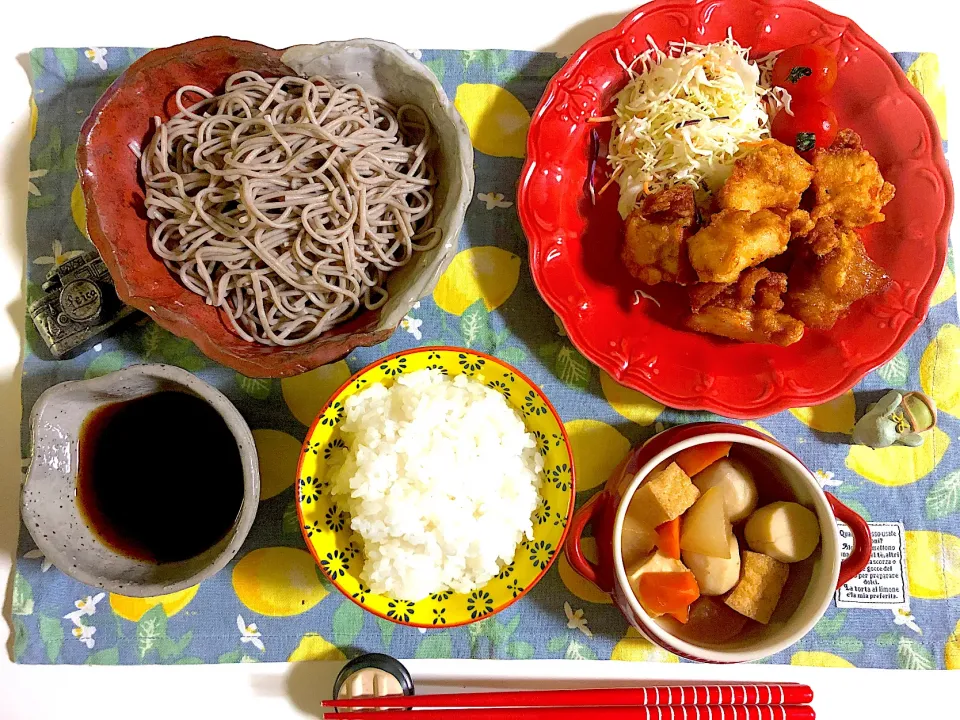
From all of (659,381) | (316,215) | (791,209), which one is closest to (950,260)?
(791,209)

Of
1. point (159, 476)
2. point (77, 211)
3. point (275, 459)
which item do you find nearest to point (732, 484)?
point (275, 459)

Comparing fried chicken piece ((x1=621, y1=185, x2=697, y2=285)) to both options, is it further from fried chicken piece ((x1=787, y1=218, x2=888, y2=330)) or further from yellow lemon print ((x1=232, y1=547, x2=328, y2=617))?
yellow lemon print ((x1=232, y1=547, x2=328, y2=617))

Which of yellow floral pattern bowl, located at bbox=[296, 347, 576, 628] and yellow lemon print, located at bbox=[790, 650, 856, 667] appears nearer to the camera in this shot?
yellow floral pattern bowl, located at bbox=[296, 347, 576, 628]

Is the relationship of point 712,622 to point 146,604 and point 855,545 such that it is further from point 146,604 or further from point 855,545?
point 146,604

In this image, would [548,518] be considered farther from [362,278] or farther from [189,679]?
[189,679]

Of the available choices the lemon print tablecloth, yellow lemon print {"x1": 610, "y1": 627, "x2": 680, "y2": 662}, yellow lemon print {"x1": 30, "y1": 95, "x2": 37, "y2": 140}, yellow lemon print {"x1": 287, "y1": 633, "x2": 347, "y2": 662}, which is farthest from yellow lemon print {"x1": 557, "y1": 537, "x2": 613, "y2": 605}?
yellow lemon print {"x1": 30, "y1": 95, "x2": 37, "y2": 140}

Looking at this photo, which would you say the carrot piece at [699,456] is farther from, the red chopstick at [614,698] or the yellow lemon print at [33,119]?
the yellow lemon print at [33,119]
